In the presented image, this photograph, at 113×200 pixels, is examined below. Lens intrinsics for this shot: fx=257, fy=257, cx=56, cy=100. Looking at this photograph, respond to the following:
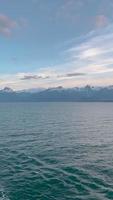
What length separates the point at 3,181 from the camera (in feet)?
135

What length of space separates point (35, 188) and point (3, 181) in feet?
18.9

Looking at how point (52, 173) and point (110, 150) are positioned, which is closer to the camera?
point (52, 173)

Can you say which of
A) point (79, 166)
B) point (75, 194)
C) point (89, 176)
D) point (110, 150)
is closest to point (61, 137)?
point (110, 150)

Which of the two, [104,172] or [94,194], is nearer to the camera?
[94,194]

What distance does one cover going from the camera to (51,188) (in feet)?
127

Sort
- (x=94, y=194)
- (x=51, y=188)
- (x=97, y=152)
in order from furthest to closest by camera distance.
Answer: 1. (x=97, y=152)
2. (x=51, y=188)
3. (x=94, y=194)

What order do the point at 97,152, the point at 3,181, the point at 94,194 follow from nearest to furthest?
the point at 94,194 < the point at 3,181 < the point at 97,152

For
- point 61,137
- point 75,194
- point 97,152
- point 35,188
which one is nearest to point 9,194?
point 35,188

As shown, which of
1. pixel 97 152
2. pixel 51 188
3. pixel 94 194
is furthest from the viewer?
pixel 97 152

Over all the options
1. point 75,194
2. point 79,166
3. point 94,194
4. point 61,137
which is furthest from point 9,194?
point 61,137

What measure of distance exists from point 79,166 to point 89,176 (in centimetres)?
578

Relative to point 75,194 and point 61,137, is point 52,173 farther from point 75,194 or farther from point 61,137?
point 61,137

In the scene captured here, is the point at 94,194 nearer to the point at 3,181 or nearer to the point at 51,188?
the point at 51,188

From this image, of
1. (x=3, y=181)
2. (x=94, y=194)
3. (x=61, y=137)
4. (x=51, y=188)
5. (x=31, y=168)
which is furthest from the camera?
(x=61, y=137)
